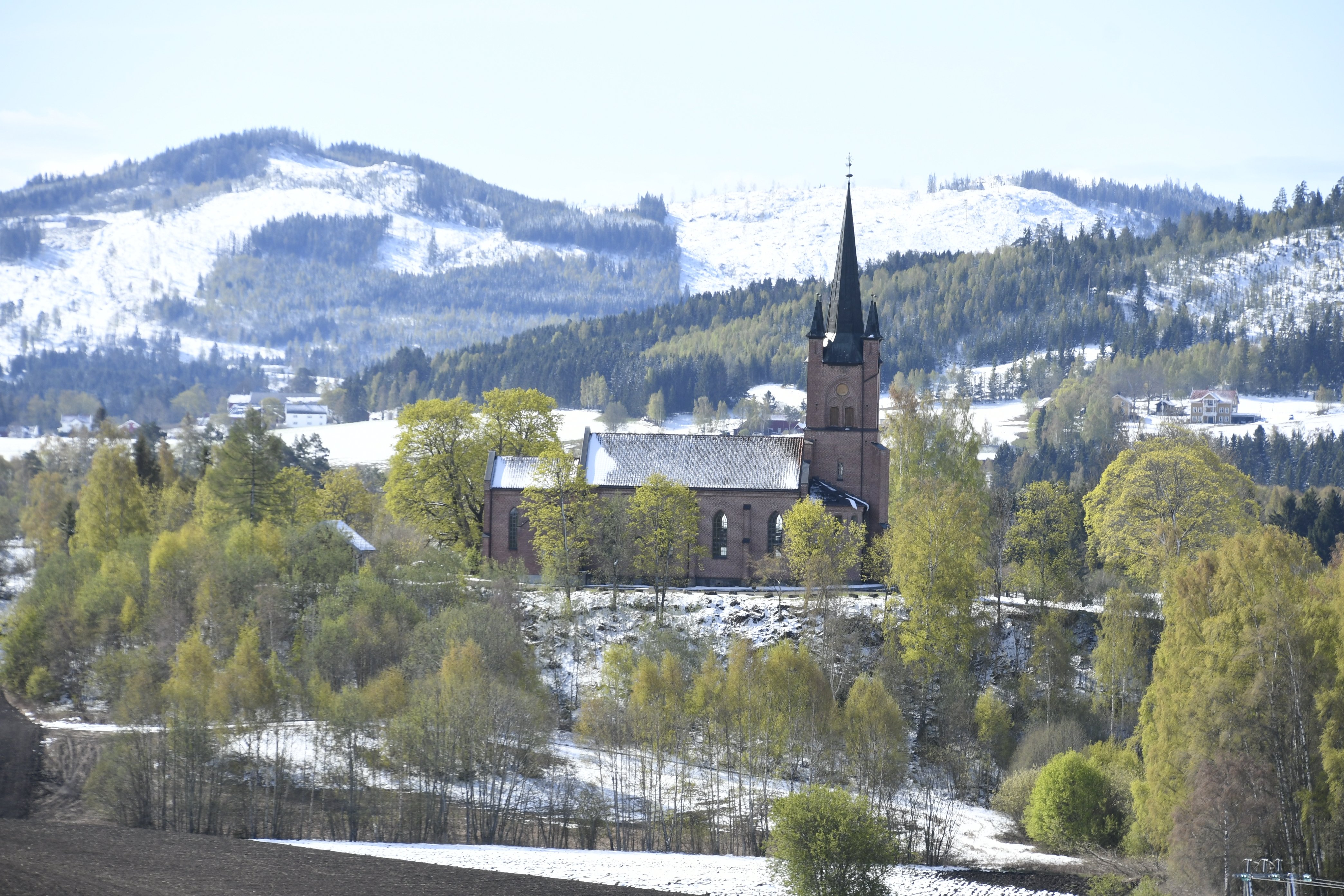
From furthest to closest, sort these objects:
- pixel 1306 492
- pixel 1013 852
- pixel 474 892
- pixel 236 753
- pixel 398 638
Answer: pixel 1306 492 → pixel 398 638 → pixel 236 753 → pixel 1013 852 → pixel 474 892

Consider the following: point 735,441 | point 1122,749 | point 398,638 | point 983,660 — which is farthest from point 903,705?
point 398,638

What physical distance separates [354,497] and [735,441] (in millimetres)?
24756

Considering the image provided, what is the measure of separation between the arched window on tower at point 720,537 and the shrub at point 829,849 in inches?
1238

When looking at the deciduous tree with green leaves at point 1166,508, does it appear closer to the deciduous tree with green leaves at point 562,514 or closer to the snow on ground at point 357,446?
the deciduous tree with green leaves at point 562,514

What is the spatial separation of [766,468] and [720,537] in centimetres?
412

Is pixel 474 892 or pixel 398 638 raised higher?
pixel 398 638

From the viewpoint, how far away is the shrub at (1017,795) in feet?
166

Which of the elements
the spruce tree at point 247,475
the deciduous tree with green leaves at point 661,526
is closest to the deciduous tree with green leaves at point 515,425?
the deciduous tree with green leaves at point 661,526

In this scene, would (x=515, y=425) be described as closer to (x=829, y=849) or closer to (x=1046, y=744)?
(x=1046, y=744)

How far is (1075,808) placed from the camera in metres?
46.2

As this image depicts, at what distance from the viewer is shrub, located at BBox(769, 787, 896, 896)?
3750cm

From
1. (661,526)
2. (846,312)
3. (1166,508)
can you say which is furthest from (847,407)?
(1166,508)

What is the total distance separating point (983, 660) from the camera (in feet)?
204

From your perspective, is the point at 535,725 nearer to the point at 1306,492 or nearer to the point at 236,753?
the point at 236,753
